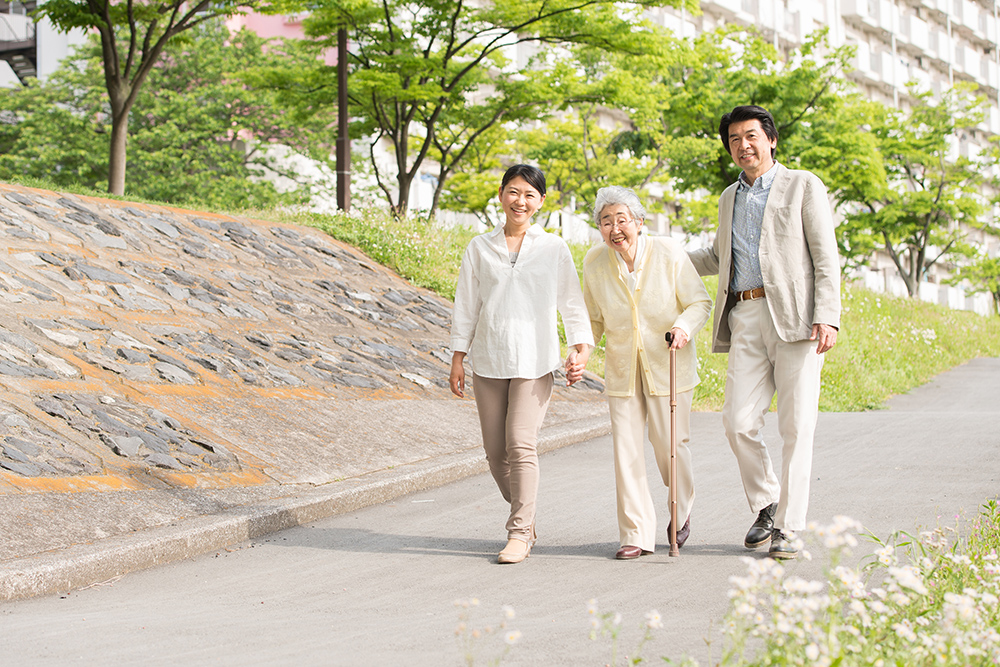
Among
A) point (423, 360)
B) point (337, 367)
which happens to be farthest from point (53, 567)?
point (423, 360)

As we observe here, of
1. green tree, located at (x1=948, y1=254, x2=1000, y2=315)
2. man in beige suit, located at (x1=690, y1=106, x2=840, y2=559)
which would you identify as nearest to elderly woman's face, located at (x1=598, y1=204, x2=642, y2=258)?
man in beige suit, located at (x1=690, y1=106, x2=840, y2=559)

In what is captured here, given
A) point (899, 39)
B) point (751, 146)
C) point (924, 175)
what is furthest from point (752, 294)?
point (899, 39)

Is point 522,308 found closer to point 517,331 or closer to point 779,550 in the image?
point 517,331

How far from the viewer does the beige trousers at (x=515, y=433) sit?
16.4 ft

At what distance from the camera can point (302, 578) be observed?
4.66m

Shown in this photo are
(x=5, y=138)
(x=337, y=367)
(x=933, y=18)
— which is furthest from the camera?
(x=933, y=18)

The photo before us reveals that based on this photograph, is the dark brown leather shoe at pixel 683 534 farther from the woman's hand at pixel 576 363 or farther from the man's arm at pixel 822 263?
the man's arm at pixel 822 263

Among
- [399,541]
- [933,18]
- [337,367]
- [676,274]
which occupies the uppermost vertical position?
[933,18]

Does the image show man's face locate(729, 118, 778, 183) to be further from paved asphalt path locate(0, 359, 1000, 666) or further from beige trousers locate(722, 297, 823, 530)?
paved asphalt path locate(0, 359, 1000, 666)

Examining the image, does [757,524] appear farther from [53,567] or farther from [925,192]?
[925,192]

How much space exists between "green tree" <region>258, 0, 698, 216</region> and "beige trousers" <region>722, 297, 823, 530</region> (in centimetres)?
1235

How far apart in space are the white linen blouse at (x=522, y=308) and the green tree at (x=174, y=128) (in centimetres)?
2632

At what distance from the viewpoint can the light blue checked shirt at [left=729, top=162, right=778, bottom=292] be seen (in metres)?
4.89

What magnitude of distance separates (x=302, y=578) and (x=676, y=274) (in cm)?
227
